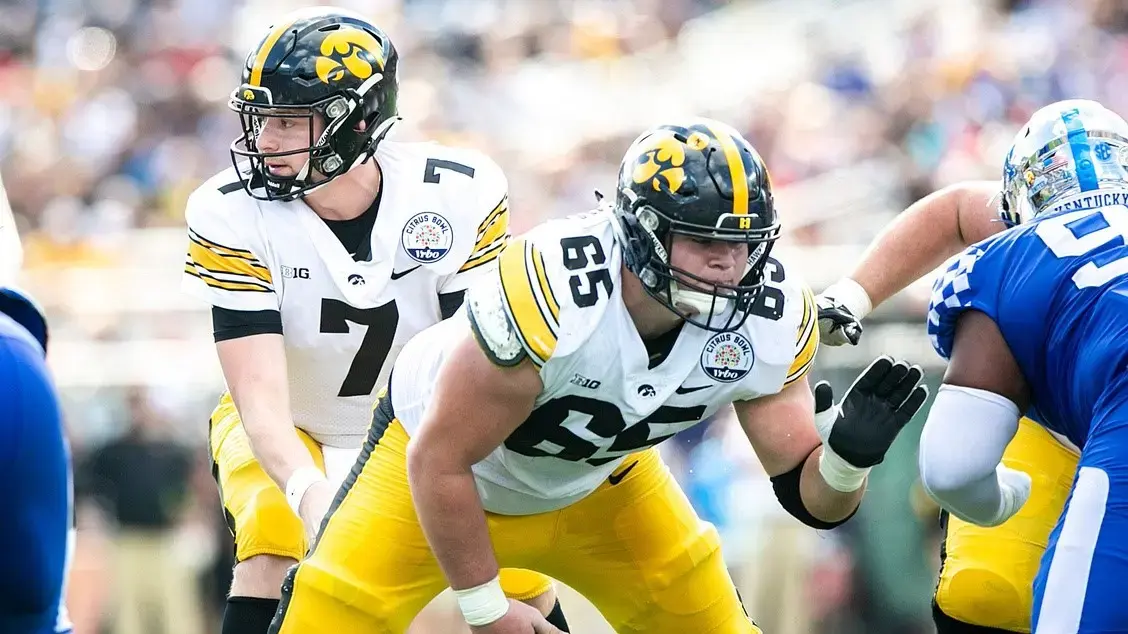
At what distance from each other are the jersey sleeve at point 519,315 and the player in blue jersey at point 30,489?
1.09 m

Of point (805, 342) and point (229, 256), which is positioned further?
point (229, 256)

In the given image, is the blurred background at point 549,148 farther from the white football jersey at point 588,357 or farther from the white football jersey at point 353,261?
the white football jersey at point 588,357

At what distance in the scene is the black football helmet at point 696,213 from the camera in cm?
329

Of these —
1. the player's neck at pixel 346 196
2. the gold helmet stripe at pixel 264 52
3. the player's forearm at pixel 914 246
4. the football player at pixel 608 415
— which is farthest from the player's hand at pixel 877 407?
the gold helmet stripe at pixel 264 52

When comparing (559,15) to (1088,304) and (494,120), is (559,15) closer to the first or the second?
(494,120)

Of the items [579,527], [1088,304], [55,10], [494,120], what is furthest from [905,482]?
[55,10]

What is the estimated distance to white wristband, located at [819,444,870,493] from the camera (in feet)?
11.6

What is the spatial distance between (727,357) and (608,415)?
288mm

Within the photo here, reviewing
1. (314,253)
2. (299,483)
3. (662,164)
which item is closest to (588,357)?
(662,164)

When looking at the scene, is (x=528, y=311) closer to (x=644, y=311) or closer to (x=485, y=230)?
(x=644, y=311)

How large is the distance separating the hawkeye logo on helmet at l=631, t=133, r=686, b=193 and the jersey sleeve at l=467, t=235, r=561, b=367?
283 mm

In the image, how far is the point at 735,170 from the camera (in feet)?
11.0

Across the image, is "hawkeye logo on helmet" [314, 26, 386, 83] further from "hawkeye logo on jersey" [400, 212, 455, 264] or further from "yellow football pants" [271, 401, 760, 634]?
"yellow football pants" [271, 401, 760, 634]

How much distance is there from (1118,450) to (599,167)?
7.23 meters
